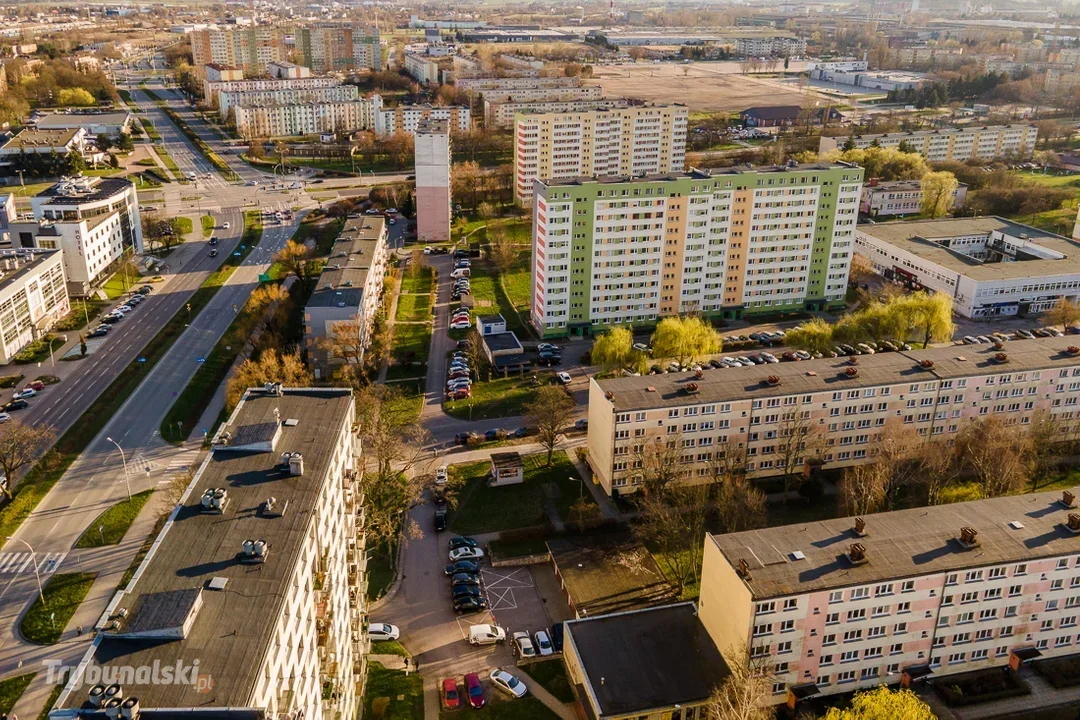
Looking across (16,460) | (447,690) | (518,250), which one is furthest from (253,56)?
(447,690)

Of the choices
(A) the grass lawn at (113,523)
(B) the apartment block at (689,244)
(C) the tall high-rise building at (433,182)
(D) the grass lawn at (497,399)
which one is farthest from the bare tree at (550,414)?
(C) the tall high-rise building at (433,182)

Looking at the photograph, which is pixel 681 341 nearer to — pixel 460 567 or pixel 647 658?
pixel 460 567

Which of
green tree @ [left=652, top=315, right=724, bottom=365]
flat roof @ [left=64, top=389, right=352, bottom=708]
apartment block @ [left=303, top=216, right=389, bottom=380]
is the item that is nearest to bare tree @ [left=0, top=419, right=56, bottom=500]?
apartment block @ [left=303, top=216, right=389, bottom=380]

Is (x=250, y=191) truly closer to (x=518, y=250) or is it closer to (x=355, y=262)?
(x=518, y=250)

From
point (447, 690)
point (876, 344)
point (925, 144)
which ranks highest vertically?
point (925, 144)

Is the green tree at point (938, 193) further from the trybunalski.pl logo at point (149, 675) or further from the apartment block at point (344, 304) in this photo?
the trybunalski.pl logo at point (149, 675)

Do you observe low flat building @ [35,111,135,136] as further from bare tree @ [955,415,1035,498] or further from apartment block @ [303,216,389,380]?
bare tree @ [955,415,1035,498]

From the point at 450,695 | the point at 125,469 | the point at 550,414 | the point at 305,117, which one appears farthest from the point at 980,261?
the point at 305,117
